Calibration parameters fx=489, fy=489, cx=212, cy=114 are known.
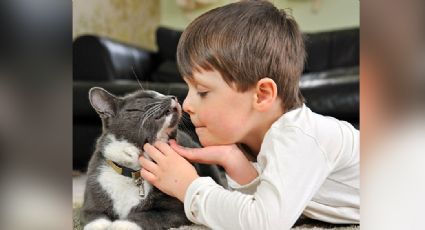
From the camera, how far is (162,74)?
0.83 meters

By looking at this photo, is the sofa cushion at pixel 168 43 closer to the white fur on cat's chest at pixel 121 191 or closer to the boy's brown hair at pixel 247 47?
the boy's brown hair at pixel 247 47

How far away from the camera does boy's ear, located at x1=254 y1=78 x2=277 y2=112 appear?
76 cm

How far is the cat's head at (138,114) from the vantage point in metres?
0.80

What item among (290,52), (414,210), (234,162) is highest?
(290,52)

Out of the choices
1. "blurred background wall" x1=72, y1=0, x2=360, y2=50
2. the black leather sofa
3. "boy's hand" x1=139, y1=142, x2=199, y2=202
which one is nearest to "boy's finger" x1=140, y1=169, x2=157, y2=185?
"boy's hand" x1=139, y1=142, x2=199, y2=202

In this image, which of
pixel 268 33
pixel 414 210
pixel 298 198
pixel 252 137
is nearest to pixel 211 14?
pixel 268 33

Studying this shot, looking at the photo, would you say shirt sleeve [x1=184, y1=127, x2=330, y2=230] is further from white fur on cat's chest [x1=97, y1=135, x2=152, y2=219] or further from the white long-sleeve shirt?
white fur on cat's chest [x1=97, y1=135, x2=152, y2=219]

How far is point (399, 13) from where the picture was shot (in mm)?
854

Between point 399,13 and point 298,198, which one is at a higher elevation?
point 399,13

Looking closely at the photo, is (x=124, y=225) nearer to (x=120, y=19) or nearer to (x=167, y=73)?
(x=167, y=73)

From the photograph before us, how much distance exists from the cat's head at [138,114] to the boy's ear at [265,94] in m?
0.13

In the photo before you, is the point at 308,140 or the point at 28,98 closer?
the point at 308,140

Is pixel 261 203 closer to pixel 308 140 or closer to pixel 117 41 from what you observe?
pixel 308 140

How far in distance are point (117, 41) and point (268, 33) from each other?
280 millimetres
